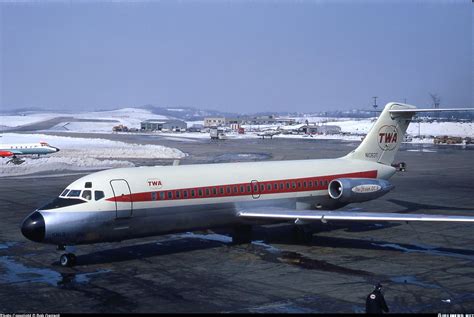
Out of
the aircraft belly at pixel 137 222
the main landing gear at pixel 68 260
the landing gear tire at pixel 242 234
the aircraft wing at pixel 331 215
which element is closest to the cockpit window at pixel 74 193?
the aircraft belly at pixel 137 222

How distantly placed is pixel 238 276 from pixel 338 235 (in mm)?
7585

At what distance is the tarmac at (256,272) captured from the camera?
1499 centimetres

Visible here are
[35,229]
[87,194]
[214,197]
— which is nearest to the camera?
[35,229]

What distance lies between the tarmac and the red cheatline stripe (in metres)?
1.99

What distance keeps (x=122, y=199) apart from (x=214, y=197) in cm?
353

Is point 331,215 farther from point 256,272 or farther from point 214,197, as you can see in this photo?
point 214,197

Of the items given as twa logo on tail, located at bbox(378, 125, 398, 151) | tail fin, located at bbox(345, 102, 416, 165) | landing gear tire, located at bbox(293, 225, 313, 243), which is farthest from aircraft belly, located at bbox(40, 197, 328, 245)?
twa logo on tail, located at bbox(378, 125, 398, 151)

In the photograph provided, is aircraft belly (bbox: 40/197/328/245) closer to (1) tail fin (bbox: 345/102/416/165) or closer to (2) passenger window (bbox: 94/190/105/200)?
A: (2) passenger window (bbox: 94/190/105/200)

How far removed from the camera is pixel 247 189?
22.2m

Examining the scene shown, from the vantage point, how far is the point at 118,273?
18.3 m

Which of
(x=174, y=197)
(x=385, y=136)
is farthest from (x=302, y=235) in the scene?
(x=385, y=136)

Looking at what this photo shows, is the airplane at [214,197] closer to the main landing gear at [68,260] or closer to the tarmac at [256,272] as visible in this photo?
the main landing gear at [68,260]

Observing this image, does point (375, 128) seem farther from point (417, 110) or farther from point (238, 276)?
point (238, 276)

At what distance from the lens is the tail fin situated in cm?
2656
